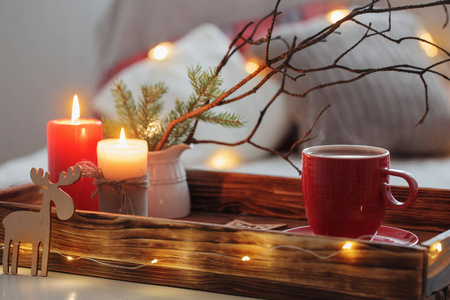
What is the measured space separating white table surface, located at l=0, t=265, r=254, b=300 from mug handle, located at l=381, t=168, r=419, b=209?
8.4 inches

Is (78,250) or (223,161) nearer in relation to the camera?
(78,250)

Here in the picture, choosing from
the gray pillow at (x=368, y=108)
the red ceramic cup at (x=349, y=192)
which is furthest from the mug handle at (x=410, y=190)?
the gray pillow at (x=368, y=108)

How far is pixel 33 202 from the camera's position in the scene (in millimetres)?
942

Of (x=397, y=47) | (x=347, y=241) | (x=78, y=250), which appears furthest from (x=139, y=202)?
(x=397, y=47)

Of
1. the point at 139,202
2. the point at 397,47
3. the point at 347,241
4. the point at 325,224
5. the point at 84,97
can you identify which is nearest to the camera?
the point at 347,241

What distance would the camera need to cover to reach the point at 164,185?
94cm

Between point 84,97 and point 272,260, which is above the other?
point 84,97

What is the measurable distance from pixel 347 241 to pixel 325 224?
0.12 m

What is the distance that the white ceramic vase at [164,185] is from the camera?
94 centimetres

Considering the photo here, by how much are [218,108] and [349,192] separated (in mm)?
840

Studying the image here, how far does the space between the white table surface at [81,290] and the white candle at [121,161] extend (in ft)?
0.48

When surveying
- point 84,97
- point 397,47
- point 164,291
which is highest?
point 397,47

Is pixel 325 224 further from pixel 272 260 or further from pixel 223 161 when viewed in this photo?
pixel 223 161

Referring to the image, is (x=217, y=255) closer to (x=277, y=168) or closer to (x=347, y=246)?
(x=347, y=246)
